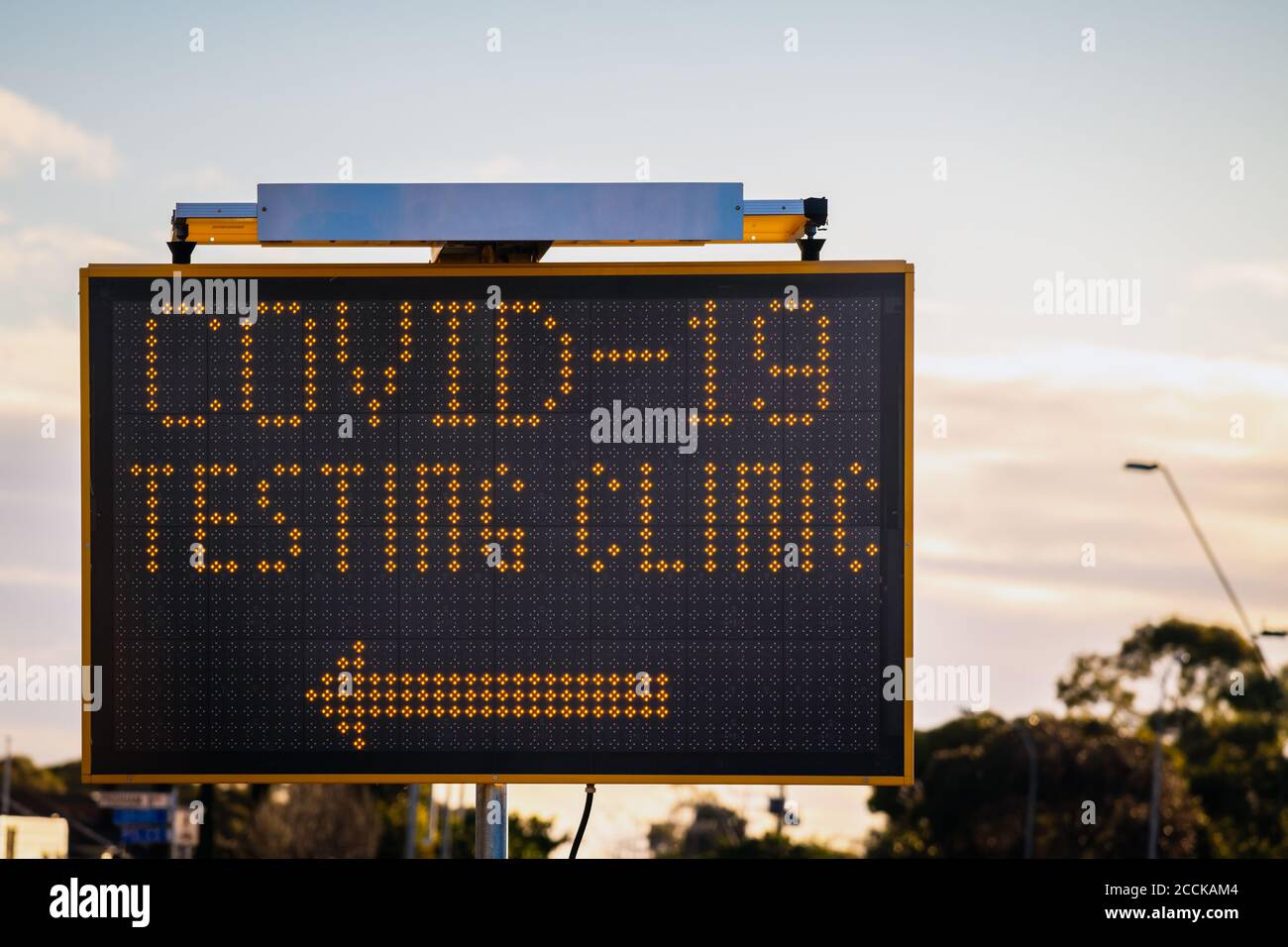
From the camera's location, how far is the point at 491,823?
348 inches

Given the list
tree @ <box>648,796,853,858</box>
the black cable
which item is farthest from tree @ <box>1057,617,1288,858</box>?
the black cable

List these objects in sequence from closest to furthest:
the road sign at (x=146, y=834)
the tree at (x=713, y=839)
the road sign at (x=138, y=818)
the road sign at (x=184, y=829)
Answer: the road sign at (x=138, y=818) < the road sign at (x=146, y=834) < the road sign at (x=184, y=829) < the tree at (x=713, y=839)

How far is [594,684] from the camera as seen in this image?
8.28 metres

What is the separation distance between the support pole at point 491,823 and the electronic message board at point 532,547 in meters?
0.45

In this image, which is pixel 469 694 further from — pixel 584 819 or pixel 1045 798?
pixel 1045 798

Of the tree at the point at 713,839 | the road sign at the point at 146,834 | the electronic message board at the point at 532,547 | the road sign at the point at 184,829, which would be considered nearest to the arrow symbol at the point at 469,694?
the electronic message board at the point at 532,547

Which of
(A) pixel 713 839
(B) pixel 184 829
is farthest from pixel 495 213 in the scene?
(A) pixel 713 839

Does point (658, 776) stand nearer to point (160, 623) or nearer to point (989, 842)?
point (160, 623)

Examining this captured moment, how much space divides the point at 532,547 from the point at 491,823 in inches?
60.2

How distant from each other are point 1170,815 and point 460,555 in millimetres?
49814

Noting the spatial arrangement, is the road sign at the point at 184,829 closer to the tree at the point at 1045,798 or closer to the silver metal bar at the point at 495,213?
the tree at the point at 1045,798

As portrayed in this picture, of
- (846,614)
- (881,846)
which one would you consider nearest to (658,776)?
(846,614)

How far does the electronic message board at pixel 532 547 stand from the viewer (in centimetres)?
827

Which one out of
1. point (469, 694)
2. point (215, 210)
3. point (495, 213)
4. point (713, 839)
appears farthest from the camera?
point (713, 839)
